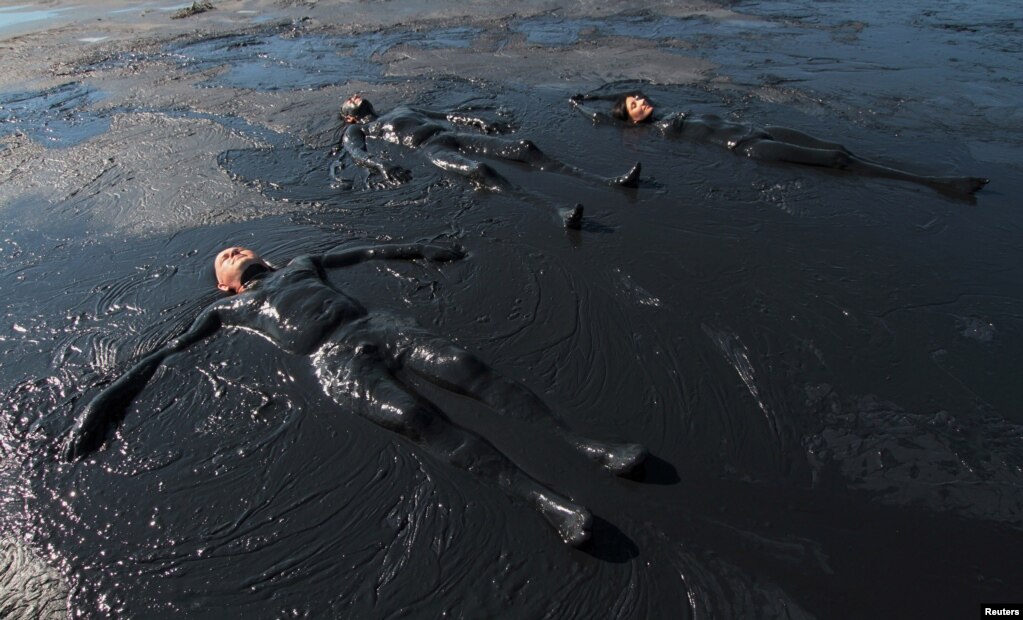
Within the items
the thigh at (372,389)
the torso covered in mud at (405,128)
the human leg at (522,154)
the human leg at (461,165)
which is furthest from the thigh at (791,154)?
the thigh at (372,389)

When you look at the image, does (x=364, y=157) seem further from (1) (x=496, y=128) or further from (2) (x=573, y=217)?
(2) (x=573, y=217)

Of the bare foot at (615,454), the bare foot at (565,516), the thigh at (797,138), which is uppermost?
the thigh at (797,138)

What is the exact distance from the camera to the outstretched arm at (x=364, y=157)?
9.11 m

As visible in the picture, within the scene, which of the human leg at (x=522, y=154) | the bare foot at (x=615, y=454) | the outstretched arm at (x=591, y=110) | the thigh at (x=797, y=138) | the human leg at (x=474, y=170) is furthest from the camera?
the outstretched arm at (x=591, y=110)

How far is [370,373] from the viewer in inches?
205

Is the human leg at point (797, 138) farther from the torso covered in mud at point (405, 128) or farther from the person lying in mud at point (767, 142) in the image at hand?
the torso covered in mud at point (405, 128)

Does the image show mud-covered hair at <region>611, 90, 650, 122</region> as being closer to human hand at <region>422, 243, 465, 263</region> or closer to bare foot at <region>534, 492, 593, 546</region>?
human hand at <region>422, 243, 465, 263</region>

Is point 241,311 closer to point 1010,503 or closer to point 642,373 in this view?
point 642,373

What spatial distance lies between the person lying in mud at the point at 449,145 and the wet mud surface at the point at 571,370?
229 millimetres

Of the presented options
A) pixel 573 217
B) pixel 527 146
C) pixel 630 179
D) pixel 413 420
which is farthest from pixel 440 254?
pixel 527 146

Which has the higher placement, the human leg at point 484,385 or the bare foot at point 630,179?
the bare foot at point 630,179

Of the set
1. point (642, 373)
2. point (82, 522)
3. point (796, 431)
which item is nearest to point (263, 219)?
point (82, 522)

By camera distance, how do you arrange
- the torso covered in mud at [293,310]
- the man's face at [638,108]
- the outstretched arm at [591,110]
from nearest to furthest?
the torso covered in mud at [293,310] → the man's face at [638,108] → the outstretched arm at [591,110]

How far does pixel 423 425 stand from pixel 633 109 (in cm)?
784
